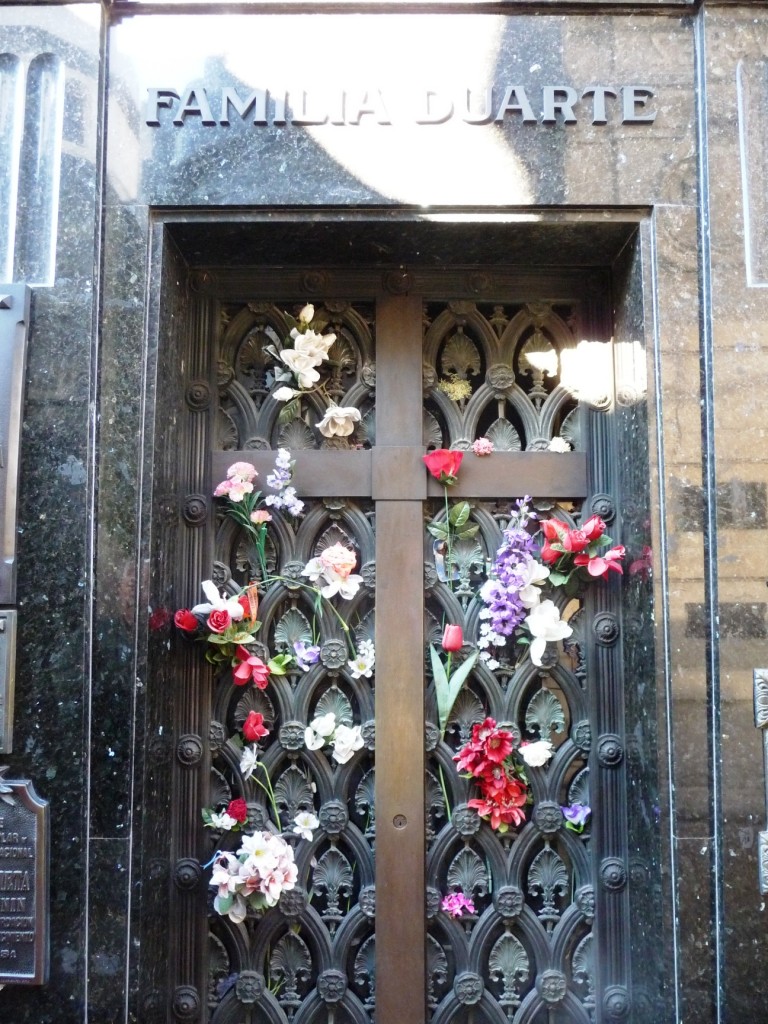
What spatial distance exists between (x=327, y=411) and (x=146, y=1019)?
2266 mm

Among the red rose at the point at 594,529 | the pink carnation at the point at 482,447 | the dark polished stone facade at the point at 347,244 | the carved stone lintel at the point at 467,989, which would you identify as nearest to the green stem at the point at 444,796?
the carved stone lintel at the point at 467,989

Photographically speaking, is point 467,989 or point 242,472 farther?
point 242,472

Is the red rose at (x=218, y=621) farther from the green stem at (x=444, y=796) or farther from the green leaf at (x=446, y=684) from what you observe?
the green stem at (x=444, y=796)

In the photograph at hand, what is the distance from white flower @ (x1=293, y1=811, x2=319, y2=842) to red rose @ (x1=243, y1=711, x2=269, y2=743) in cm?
34

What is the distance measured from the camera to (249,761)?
3.31 metres

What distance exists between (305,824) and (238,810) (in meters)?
0.26

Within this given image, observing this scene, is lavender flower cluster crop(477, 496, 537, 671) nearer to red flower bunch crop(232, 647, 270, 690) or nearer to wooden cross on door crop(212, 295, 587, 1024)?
wooden cross on door crop(212, 295, 587, 1024)

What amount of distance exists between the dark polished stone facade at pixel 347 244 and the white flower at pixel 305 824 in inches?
20.2

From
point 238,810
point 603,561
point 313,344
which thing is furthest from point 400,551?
point 238,810

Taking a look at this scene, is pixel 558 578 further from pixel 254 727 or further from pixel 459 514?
pixel 254 727

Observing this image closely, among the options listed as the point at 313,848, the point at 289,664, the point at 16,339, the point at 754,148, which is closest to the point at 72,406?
the point at 16,339

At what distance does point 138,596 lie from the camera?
3.05 metres

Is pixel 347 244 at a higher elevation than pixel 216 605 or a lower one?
higher

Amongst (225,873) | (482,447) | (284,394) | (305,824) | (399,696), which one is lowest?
(225,873)
